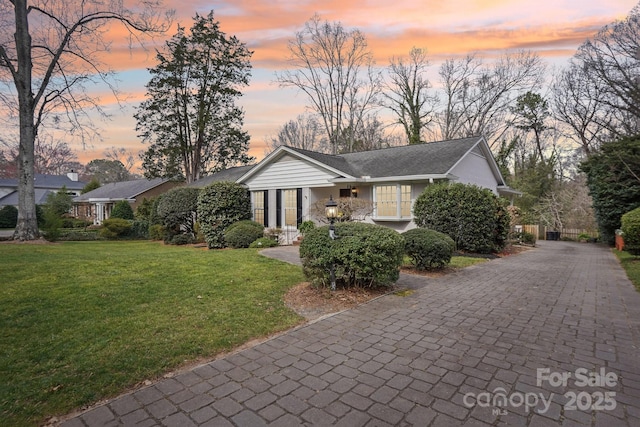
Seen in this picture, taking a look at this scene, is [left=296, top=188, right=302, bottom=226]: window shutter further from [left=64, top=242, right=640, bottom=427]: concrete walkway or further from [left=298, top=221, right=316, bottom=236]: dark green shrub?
[left=64, top=242, right=640, bottom=427]: concrete walkway

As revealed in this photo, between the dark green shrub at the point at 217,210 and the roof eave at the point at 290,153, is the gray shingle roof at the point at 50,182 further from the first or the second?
the roof eave at the point at 290,153

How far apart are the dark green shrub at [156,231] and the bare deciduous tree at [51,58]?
6.13 m

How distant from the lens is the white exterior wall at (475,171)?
1427 centimetres

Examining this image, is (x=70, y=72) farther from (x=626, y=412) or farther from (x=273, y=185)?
(x=626, y=412)

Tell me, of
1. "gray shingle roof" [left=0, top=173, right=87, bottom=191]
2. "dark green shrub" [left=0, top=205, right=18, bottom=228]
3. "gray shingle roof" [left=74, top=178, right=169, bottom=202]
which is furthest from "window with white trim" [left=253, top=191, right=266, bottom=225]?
"gray shingle roof" [left=0, top=173, right=87, bottom=191]

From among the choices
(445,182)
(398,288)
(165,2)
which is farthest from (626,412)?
(165,2)

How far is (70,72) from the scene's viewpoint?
47.1 ft

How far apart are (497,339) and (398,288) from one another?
2.64 meters

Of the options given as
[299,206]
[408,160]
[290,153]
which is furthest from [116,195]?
[408,160]

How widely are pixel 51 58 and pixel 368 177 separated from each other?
1483cm

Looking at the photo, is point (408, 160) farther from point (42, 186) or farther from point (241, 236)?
point (42, 186)

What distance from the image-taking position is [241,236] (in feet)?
45.1

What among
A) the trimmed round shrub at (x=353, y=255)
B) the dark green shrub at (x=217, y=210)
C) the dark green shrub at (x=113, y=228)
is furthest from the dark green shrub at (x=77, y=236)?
the trimmed round shrub at (x=353, y=255)

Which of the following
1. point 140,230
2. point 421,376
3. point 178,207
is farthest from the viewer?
point 140,230
